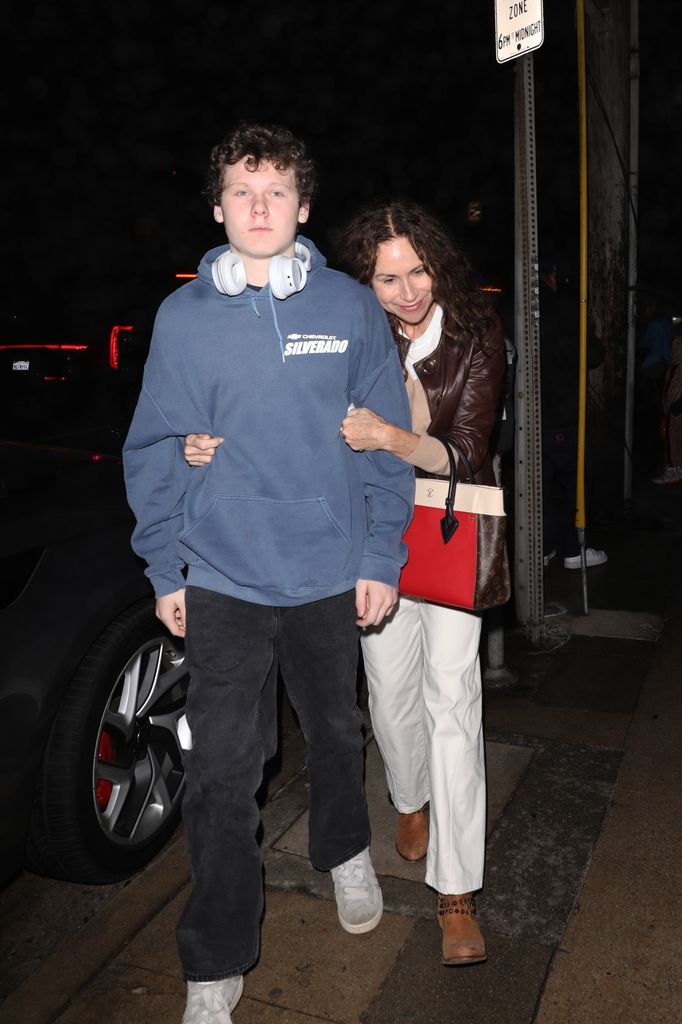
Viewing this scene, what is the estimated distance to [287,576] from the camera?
236 centimetres

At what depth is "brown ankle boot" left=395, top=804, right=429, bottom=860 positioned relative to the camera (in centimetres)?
311

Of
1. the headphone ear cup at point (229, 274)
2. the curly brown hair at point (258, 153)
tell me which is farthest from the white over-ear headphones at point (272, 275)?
the curly brown hair at point (258, 153)

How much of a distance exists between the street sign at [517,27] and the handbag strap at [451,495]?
7.70 feet

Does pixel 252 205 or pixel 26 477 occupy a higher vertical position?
pixel 252 205

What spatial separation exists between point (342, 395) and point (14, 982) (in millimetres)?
1853

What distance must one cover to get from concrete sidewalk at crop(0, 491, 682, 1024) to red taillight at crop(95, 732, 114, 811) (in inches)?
11.2

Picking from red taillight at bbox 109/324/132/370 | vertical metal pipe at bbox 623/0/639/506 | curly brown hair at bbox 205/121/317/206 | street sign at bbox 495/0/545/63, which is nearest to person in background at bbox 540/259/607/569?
street sign at bbox 495/0/545/63

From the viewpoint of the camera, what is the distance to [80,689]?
2.83 meters

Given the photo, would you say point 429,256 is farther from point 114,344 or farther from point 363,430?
point 114,344

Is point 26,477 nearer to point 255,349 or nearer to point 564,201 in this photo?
A: point 255,349

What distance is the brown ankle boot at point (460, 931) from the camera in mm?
2545

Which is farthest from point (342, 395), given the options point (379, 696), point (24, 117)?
point (24, 117)

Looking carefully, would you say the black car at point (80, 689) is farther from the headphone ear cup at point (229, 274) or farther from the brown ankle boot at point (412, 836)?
the headphone ear cup at point (229, 274)

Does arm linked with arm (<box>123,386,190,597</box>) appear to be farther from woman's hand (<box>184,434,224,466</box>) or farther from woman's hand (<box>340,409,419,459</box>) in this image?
woman's hand (<box>340,409,419,459</box>)
